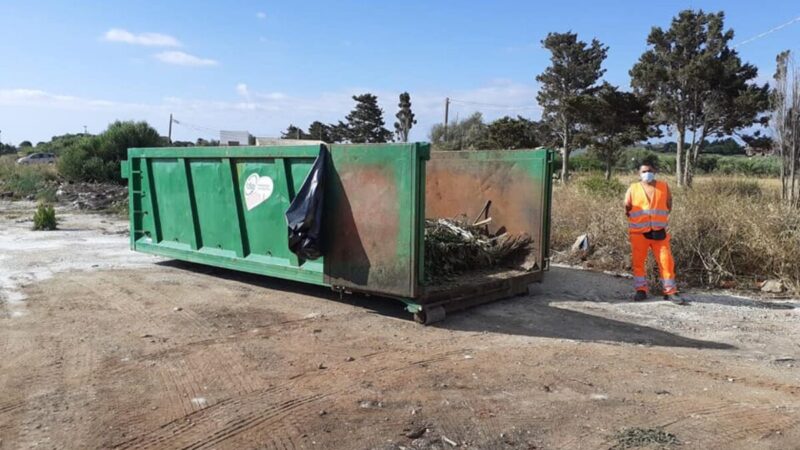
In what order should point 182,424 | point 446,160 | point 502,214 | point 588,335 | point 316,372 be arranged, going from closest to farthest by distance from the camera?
point 182,424, point 316,372, point 588,335, point 502,214, point 446,160

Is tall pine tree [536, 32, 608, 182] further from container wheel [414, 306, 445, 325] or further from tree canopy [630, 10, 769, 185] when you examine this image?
container wheel [414, 306, 445, 325]

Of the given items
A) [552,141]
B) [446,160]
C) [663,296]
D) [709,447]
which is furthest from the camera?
[552,141]

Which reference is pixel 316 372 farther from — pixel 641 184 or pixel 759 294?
pixel 759 294

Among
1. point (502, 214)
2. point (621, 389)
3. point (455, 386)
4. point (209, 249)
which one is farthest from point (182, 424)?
point (502, 214)

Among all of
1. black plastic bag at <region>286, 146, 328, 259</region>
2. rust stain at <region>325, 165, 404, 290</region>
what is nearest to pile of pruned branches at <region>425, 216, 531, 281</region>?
rust stain at <region>325, 165, 404, 290</region>

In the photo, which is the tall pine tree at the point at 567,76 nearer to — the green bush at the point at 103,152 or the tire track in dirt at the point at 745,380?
the green bush at the point at 103,152

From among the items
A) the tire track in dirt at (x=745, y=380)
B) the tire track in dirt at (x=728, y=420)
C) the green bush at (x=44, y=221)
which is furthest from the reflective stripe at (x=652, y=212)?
the green bush at (x=44, y=221)

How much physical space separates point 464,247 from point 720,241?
136 inches

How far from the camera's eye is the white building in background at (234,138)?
25.4 feet

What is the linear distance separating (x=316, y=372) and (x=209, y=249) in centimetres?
361

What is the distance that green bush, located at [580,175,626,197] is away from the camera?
1192cm

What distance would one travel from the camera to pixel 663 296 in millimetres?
6762

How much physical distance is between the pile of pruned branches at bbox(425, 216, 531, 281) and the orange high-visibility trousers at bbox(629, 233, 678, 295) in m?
1.15

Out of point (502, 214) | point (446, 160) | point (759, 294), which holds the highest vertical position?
point (446, 160)
